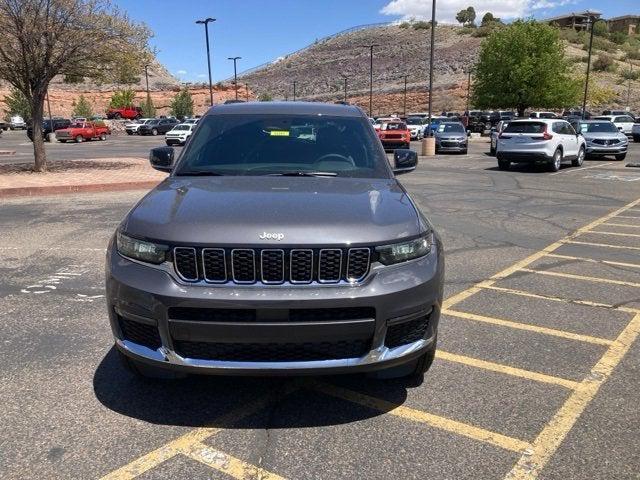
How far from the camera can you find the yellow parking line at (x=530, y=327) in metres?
4.41

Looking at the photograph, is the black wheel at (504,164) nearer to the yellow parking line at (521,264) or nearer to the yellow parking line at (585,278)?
A: the yellow parking line at (521,264)

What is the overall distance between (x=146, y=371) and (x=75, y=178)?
12900 mm

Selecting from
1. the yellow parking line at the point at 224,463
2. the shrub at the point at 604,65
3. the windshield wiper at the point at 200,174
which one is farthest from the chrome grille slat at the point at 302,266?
the shrub at the point at 604,65

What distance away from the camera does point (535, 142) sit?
18.1 metres

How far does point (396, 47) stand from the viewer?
123 metres

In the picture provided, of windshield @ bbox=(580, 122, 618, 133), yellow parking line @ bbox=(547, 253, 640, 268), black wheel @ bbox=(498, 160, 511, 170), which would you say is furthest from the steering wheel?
windshield @ bbox=(580, 122, 618, 133)

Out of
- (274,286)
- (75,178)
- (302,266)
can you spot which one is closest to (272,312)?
(274,286)

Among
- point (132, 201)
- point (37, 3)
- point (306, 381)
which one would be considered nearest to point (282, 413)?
point (306, 381)

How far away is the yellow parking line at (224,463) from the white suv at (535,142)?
17211mm

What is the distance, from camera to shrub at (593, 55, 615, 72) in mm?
83500

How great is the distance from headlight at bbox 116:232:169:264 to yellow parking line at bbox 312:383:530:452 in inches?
51.5

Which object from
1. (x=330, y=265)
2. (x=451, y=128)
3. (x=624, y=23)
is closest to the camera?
(x=330, y=265)

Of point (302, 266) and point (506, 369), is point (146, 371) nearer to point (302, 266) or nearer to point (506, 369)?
point (302, 266)

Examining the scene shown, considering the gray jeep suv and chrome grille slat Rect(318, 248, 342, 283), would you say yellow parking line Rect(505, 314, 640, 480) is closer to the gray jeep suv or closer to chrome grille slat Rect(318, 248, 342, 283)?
the gray jeep suv
